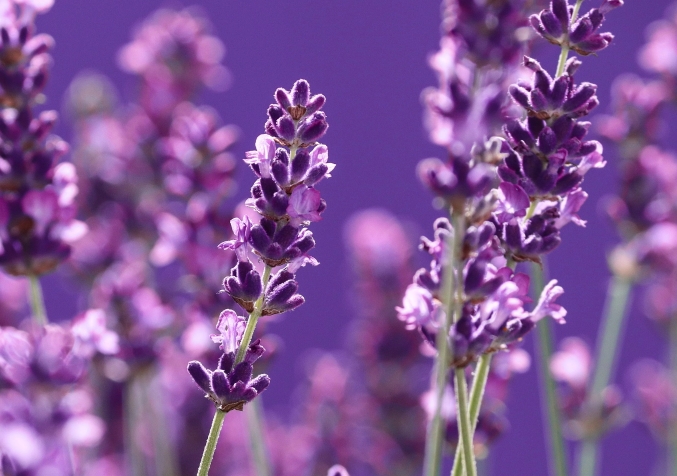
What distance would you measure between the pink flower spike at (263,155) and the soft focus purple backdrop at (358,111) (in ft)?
9.01

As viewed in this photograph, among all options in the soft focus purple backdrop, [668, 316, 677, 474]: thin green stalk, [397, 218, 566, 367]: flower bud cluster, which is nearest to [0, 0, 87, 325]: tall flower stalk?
[397, 218, 566, 367]: flower bud cluster

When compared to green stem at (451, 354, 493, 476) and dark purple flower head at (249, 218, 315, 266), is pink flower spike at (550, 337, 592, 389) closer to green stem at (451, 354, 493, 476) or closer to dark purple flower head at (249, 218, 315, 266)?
green stem at (451, 354, 493, 476)

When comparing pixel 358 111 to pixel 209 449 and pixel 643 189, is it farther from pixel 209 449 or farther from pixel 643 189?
pixel 209 449

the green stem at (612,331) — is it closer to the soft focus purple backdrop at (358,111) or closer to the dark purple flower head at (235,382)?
the dark purple flower head at (235,382)

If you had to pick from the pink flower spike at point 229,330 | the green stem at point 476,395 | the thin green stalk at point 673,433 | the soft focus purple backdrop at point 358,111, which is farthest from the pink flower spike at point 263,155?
the soft focus purple backdrop at point 358,111

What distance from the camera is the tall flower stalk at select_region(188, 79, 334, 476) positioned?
60 centimetres

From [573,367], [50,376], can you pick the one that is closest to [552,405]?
[573,367]

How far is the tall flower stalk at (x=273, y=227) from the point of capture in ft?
1.96

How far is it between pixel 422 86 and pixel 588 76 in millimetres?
641

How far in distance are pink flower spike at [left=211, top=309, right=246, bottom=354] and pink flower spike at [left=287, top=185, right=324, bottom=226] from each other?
0.08m

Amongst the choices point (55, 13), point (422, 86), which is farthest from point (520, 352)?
point (55, 13)

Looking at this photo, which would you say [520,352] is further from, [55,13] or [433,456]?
[55,13]

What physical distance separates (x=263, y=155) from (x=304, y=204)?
0.05 m

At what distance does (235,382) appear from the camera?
616 millimetres
